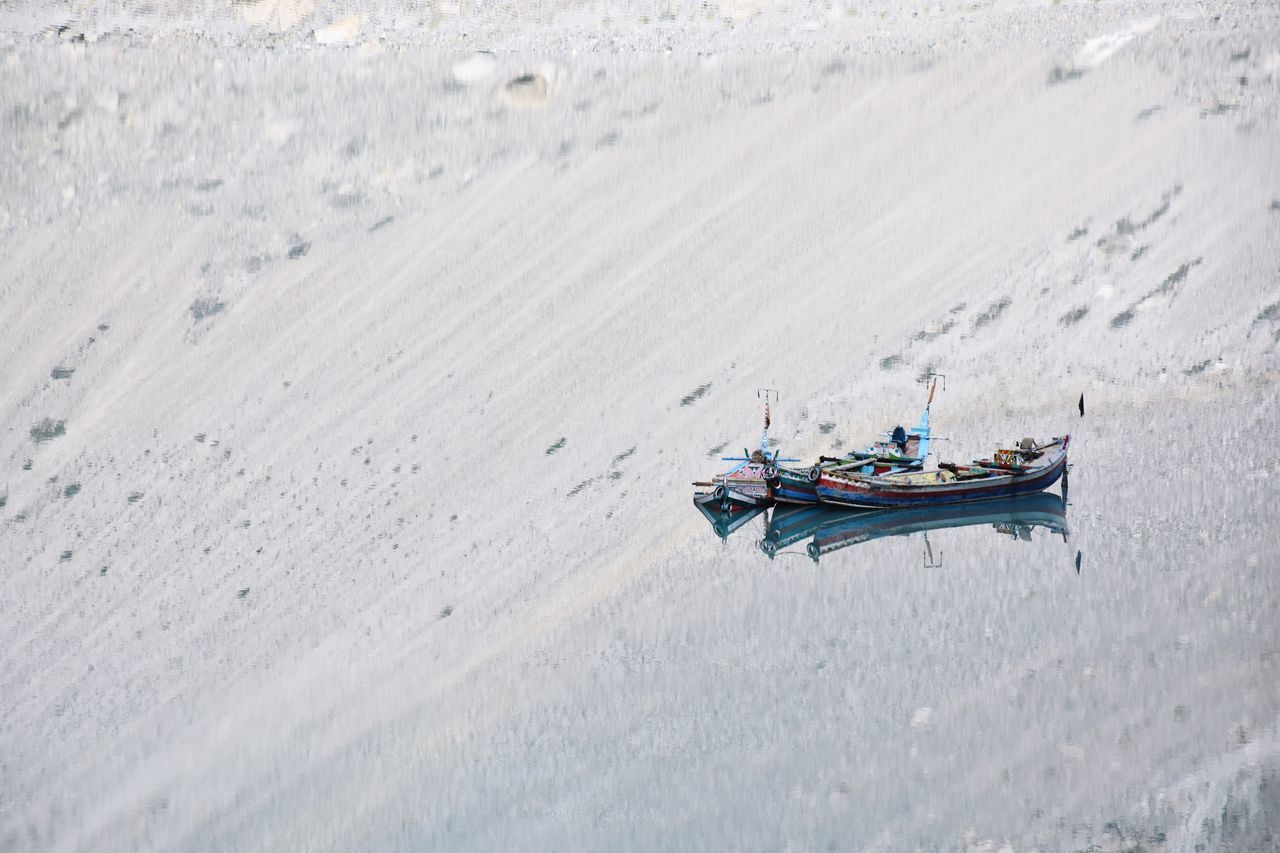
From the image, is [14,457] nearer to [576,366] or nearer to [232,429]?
[232,429]

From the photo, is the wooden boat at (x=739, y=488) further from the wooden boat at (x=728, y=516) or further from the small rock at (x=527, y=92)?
the small rock at (x=527, y=92)

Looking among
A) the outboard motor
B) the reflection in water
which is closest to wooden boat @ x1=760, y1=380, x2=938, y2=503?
the outboard motor

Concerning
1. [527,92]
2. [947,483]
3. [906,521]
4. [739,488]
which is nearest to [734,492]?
[739,488]

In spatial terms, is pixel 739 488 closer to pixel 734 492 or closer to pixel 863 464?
pixel 734 492

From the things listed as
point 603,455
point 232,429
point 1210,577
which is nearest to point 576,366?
point 603,455

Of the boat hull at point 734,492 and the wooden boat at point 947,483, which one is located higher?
the boat hull at point 734,492

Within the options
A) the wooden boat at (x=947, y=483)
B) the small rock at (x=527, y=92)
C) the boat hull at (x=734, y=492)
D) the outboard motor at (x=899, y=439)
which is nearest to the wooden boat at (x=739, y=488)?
the boat hull at (x=734, y=492)
